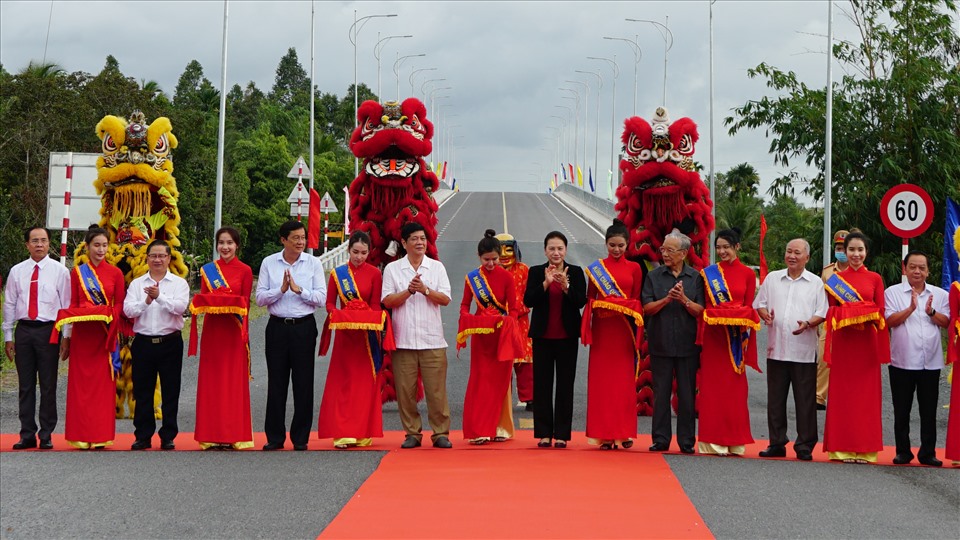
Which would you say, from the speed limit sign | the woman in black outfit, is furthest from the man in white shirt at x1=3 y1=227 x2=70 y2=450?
the speed limit sign

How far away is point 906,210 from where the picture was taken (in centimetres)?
1344

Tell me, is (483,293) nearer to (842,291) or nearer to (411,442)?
(411,442)

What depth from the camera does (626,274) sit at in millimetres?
10023

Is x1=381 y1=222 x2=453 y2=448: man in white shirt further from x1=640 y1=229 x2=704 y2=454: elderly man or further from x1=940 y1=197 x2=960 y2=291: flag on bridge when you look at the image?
x1=940 y1=197 x2=960 y2=291: flag on bridge

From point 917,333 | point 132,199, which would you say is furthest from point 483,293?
point 132,199

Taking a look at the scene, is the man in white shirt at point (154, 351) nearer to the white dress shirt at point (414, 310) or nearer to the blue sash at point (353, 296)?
the blue sash at point (353, 296)

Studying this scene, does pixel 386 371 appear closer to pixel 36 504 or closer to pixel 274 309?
pixel 274 309

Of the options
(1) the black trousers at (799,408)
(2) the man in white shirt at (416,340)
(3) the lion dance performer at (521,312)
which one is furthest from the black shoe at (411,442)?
(1) the black trousers at (799,408)

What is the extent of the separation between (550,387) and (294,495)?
114 inches

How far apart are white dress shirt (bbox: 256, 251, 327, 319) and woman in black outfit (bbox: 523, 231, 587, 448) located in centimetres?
178

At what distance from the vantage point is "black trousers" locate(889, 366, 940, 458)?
9594 mm

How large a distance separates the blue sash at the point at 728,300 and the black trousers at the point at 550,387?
1.23 metres

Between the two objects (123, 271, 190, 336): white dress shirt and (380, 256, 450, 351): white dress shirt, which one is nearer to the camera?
(123, 271, 190, 336): white dress shirt

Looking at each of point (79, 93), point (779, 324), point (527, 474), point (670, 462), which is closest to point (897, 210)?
point (779, 324)
